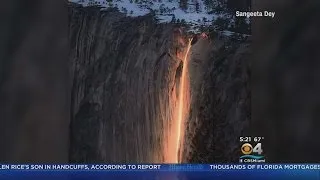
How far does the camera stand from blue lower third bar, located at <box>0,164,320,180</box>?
6.47ft

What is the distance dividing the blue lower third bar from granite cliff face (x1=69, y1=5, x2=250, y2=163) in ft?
0.10

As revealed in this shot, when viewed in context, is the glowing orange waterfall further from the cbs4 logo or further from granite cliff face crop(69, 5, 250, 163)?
the cbs4 logo

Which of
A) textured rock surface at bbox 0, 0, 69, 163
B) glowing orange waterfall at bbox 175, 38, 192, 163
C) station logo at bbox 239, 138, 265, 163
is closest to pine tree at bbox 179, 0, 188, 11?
glowing orange waterfall at bbox 175, 38, 192, 163

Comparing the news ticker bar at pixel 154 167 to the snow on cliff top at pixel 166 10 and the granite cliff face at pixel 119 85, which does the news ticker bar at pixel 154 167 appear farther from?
the snow on cliff top at pixel 166 10

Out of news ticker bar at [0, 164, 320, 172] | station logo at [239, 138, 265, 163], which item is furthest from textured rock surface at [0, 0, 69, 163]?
station logo at [239, 138, 265, 163]

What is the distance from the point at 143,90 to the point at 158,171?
0.95 feet

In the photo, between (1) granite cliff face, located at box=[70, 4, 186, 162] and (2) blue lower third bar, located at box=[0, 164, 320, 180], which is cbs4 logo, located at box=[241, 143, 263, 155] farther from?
(1) granite cliff face, located at box=[70, 4, 186, 162]

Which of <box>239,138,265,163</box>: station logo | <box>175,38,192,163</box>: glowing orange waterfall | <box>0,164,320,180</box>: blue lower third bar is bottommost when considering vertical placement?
<box>0,164,320,180</box>: blue lower third bar

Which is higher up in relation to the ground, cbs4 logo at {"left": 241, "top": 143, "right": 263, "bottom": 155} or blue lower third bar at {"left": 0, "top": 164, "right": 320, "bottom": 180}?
cbs4 logo at {"left": 241, "top": 143, "right": 263, "bottom": 155}

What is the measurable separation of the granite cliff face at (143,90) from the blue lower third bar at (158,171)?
30 millimetres

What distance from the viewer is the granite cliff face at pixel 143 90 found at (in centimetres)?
199

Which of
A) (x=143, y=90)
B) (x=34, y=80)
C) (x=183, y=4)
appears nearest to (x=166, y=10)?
(x=183, y=4)

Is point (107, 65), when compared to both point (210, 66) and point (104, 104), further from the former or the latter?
point (210, 66)

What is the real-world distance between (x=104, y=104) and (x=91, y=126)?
3.5 inches
